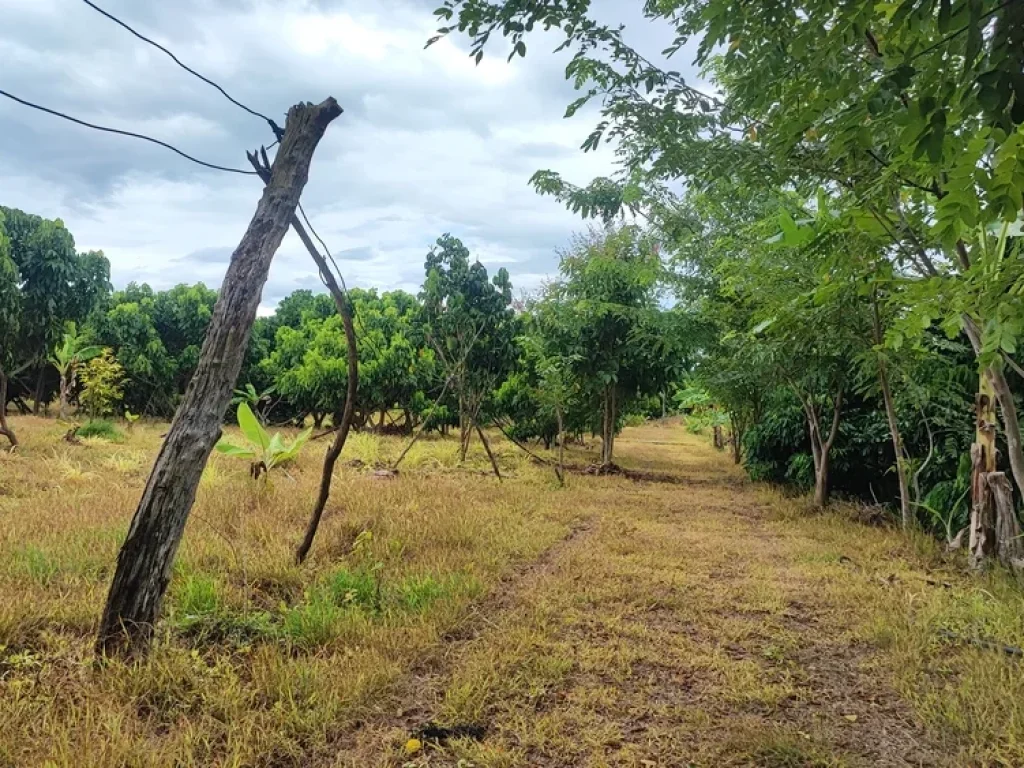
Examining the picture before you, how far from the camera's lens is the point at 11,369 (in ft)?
50.5

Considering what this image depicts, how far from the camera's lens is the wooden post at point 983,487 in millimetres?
4637

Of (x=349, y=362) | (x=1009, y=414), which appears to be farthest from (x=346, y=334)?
(x=1009, y=414)

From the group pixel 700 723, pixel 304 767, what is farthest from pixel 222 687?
pixel 700 723

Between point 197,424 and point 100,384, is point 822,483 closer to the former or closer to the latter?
point 197,424

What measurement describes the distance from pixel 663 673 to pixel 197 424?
2.64 m

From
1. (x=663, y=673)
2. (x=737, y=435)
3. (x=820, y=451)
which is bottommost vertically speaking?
(x=663, y=673)

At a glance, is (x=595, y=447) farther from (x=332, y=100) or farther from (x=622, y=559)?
(x=332, y=100)

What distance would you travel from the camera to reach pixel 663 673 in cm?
299

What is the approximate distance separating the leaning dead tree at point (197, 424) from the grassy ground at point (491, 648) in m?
0.21

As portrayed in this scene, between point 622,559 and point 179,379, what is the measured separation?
17.2 meters

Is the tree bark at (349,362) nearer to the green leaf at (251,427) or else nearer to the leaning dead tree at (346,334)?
the leaning dead tree at (346,334)

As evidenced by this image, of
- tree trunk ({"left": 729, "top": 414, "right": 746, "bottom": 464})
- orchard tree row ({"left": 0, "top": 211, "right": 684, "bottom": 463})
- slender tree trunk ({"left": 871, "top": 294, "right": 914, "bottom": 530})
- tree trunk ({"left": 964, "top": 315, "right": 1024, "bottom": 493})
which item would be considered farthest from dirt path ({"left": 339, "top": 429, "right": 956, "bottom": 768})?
tree trunk ({"left": 729, "top": 414, "right": 746, "bottom": 464})

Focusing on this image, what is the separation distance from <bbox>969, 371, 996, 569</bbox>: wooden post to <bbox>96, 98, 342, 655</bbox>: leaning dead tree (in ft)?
17.1

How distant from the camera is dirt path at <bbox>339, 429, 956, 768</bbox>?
2.33m
